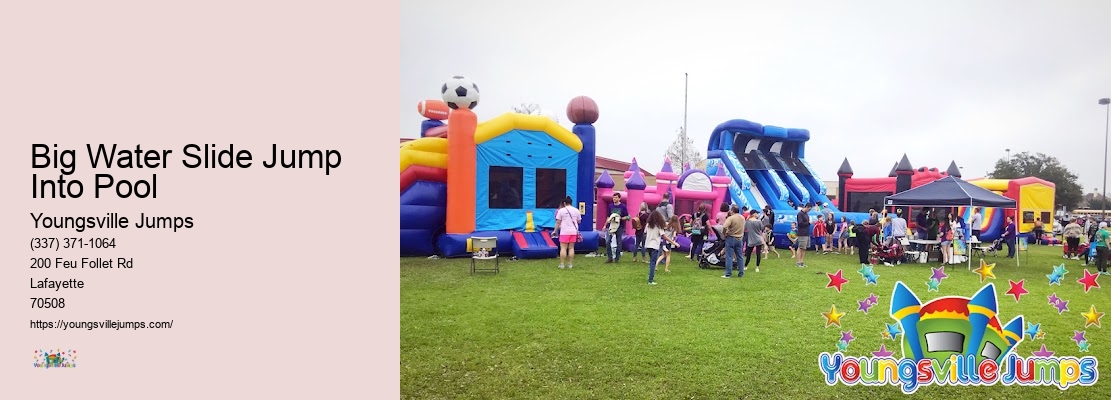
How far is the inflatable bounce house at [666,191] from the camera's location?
37.1 ft

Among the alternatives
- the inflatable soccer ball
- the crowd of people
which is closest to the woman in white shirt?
the crowd of people

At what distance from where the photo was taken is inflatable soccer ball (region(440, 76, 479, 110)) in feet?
32.0

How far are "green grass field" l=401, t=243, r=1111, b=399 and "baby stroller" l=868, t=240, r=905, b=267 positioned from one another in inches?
74.5

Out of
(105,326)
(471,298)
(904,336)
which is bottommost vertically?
(471,298)

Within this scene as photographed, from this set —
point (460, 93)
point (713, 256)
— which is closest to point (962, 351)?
point (713, 256)

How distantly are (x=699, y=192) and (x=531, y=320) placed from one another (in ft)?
28.8

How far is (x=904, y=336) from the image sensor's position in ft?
9.65

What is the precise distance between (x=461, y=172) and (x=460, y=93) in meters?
1.43

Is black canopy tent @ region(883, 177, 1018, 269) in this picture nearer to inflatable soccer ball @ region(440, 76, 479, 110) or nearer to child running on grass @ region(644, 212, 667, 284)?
child running on grass @ region(644, 212, 667, 284)

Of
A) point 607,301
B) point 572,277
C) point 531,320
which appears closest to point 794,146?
point 572,277

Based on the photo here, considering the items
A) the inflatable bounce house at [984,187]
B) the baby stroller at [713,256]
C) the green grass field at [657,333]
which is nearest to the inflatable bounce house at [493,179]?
the green grass field at [657,333]

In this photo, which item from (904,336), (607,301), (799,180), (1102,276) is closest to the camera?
(904,336)

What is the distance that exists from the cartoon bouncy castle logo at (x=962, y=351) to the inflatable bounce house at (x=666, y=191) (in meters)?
7.84

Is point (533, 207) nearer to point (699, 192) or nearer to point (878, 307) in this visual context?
point (699, 192)
